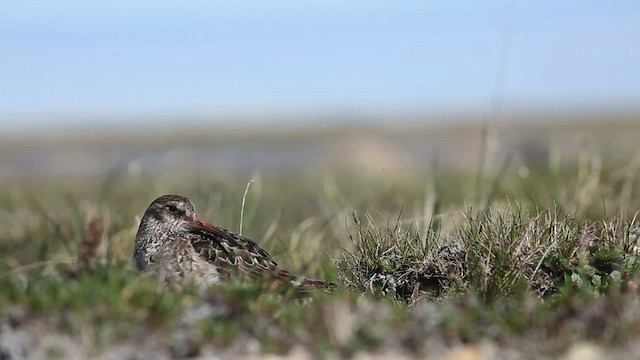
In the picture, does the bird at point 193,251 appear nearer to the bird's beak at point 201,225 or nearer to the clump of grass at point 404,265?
the bird's beak at point 201,225

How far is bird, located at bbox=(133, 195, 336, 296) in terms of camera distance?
843 centimetres

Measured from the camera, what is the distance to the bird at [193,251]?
8.43m

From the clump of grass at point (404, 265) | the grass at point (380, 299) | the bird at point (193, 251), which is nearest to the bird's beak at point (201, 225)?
the bird at point (193, 251)

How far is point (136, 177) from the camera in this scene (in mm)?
12062

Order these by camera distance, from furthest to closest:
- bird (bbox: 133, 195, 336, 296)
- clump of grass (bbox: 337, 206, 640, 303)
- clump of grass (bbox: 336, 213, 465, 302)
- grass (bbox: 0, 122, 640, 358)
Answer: bird (bbox: 133, 195, 336, 296) < clump of grass (bbox: 336, 213, 465, 302) < clump of grass (bbox: 337, 206, 640, 303) < grass (bbox: 0, 122, 640, 358)

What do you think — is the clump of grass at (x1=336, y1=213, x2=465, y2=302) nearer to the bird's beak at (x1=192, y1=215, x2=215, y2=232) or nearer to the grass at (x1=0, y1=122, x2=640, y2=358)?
the grass at (x1=0, y1=122, x2=640, y2=358)

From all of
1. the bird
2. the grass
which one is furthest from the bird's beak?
the grass

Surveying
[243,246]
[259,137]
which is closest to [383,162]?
[243,246]

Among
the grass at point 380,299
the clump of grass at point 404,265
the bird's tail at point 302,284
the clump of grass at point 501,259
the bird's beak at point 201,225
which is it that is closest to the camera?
the grass at point 380,299

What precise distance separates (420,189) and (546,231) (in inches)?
540

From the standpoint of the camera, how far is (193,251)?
28.8 feet

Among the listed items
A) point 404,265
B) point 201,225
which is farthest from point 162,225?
point 404,265

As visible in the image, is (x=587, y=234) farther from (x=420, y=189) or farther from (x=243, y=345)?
(x=420, y=189)

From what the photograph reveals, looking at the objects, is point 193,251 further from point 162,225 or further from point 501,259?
point 501,259
